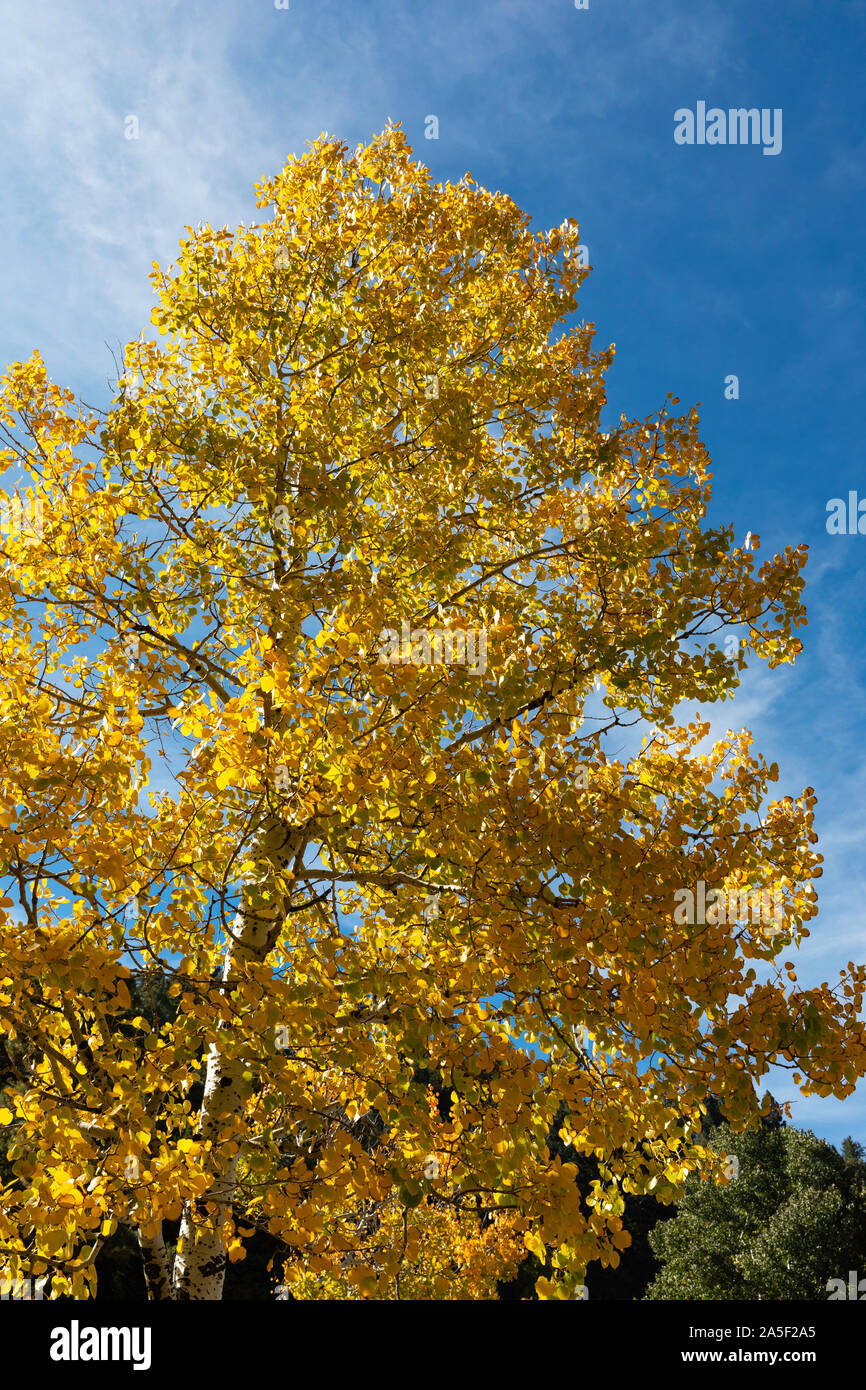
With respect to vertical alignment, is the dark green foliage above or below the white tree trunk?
below

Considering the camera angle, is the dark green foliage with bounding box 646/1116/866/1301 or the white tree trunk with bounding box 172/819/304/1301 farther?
the dark green foliage with bounding box 646/1116/866/1301

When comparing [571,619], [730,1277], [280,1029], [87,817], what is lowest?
[730,1277]

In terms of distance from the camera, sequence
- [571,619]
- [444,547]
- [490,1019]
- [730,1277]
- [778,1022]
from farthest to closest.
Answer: [730,1277], [444,547], [571,619], [490,1019], [778,1022]

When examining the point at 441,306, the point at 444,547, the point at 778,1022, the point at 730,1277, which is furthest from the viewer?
the point at 730,1277

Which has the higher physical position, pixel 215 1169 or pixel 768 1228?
pixel 215 1169

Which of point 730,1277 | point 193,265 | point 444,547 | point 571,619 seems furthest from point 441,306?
point 730,1277

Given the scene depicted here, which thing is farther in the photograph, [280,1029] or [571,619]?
[571,619]

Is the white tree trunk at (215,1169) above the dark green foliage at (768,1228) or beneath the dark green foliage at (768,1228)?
above

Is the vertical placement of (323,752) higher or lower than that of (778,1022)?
higher

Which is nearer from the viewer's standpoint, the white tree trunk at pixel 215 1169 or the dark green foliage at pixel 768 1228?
the white tree trunk at pixel 215 1169

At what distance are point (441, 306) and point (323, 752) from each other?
6.69m

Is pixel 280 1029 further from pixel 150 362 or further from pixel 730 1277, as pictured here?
pixel 730 1277

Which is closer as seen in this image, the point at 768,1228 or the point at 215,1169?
the point at 215,1169

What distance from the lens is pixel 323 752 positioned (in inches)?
196
